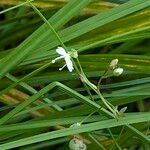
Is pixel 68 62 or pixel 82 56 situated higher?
pixel 82 56

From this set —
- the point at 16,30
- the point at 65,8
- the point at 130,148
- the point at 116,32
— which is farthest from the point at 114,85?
the point at 16,30

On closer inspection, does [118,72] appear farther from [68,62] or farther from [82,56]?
[82,56]

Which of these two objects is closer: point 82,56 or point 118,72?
point 118,72

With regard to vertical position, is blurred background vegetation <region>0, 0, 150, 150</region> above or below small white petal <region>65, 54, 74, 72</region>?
above

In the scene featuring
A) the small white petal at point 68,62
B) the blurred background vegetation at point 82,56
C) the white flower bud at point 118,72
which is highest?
the blurred background vegetation at point 82,56

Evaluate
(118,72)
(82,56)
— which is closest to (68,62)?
(118,72)

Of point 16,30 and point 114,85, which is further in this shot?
point 16,30

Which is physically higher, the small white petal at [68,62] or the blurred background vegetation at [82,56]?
the blurred background vegetation at [82,56]

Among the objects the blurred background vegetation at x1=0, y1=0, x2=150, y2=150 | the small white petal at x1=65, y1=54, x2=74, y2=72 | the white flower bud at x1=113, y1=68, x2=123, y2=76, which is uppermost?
the blurred background vegetation at x1=0, y1=0, x2=150, y2=150

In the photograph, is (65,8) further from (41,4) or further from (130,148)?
(130,148)

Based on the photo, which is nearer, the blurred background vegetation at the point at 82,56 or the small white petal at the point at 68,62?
the small white petal at the point at 68,62

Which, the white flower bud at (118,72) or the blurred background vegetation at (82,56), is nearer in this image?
the white flower bud at (118,72)
